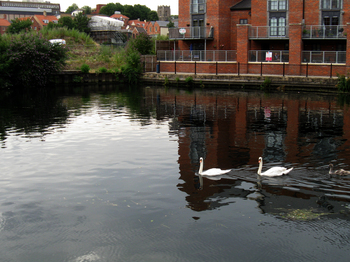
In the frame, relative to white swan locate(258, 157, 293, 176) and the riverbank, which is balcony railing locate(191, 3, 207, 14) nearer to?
the riverbank

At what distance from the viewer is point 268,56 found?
41.2 m

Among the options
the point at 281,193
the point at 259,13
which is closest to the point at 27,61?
the point at 259,13

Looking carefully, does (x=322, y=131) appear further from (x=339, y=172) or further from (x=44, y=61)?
(x=44, y=61)

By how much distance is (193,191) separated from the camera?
464 inches

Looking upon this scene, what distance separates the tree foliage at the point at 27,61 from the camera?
146 feet

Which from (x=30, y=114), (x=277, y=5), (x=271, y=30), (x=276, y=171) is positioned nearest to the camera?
(x=276, y=171)

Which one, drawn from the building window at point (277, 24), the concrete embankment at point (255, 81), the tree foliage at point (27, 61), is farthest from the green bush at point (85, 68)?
the building window at point (277, 24)

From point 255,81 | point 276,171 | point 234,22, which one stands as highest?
point 234,22

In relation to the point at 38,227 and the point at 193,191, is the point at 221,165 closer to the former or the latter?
the point at 193,191

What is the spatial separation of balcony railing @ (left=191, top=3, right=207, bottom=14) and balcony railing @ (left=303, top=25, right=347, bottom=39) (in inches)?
513

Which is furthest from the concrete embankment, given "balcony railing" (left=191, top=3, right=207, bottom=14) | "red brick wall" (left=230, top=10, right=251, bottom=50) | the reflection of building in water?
"balcony railing" (left=191, top=3, right=207, bottom=14)

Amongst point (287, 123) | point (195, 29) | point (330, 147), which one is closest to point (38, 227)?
point (330, 147)

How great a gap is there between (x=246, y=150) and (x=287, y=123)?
679 cm

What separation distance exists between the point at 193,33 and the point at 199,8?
3.34m
